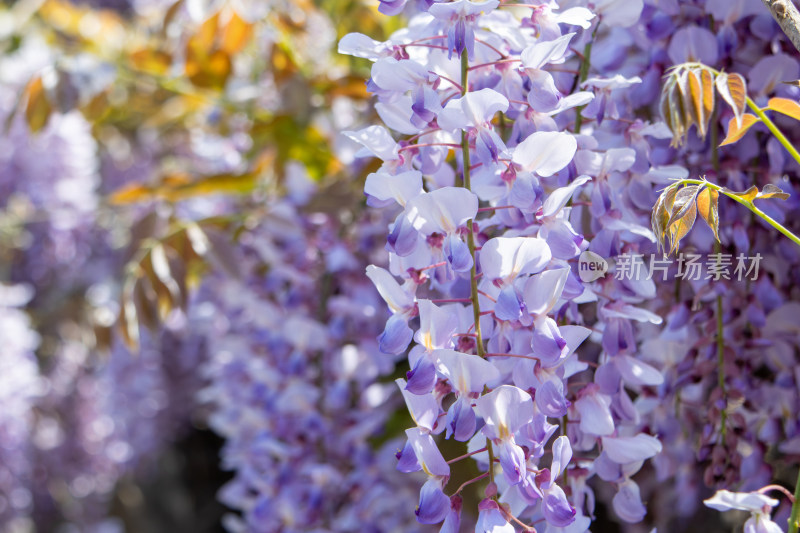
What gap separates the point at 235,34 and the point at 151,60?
206mm

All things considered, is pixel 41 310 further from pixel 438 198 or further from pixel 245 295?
pixel 438 198

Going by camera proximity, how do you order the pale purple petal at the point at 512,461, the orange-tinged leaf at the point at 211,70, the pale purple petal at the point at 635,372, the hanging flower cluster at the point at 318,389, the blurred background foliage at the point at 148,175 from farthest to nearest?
the orange-tinged leaf at the point at 211,70 < the blurred background foliage at the point at 148,175 < the hanging flower cluster at the point at 318,389 < the pale purple petal at the point at 635,372 < the pale purple petal at the point at 512,461

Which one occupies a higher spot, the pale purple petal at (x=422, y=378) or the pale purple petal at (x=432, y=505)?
the pale purple petal at (x=422, y=378)

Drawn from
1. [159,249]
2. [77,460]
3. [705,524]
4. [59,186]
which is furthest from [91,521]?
[705,524]

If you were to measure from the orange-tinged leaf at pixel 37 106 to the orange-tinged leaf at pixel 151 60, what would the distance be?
0.16 metres

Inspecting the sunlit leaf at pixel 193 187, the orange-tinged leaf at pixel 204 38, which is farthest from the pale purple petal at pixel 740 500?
the orange-tinged leaf at pixel 204 38

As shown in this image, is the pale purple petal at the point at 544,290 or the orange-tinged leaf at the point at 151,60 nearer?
the pale purple petal at the point at 544,290

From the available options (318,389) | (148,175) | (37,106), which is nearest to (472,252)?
(318,389)

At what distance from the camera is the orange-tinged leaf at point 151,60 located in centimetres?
135

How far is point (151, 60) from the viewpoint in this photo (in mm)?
1356

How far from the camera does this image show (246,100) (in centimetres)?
130

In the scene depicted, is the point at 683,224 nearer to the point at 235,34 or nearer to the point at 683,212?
the point at 683,212

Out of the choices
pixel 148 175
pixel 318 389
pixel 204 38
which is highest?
pixel 204 38

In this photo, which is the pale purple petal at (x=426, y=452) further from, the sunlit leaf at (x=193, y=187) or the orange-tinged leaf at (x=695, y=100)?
the sunlit leaf at (x=193, y=187)
